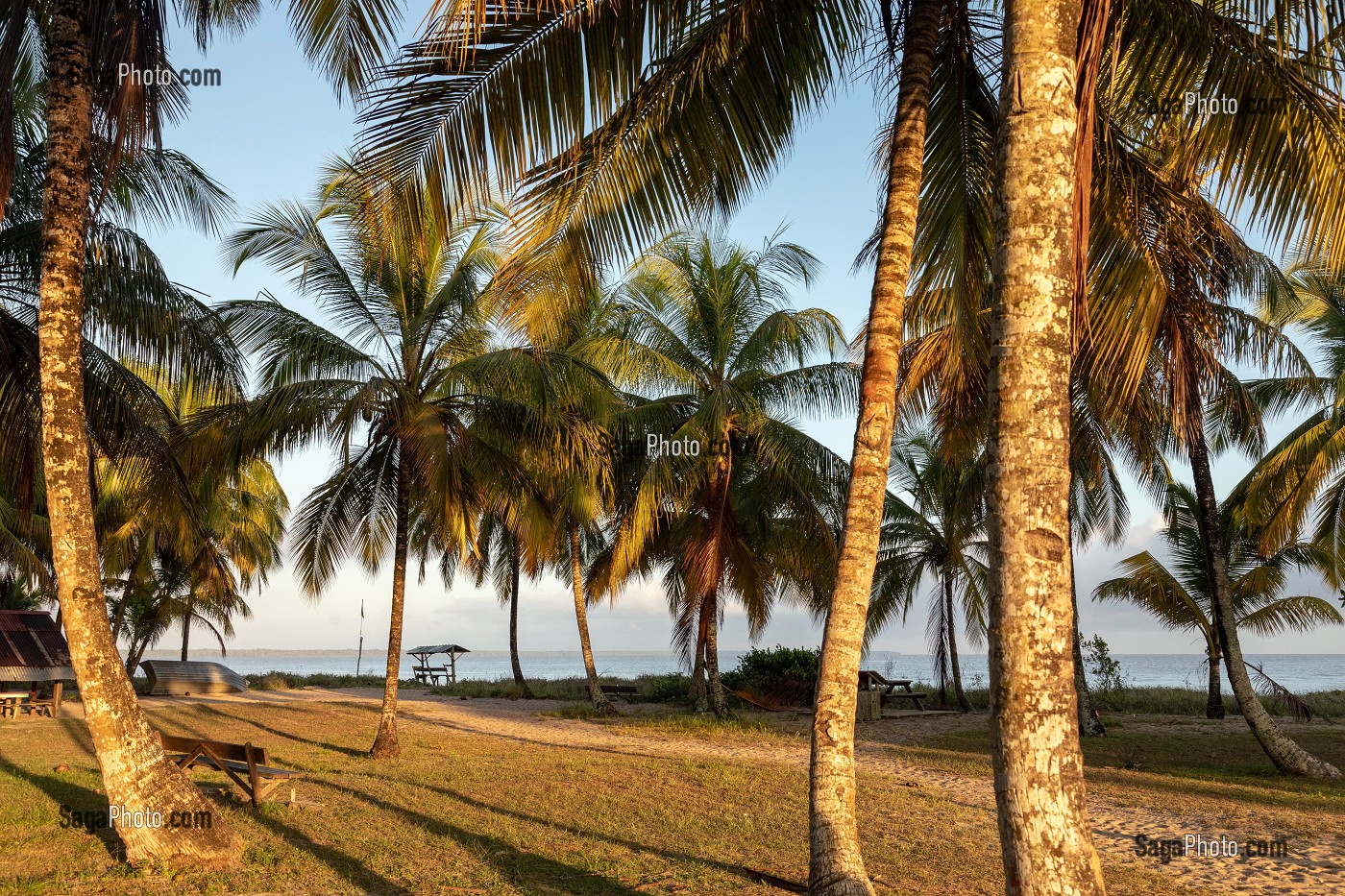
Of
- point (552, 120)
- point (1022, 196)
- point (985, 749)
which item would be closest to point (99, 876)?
point (552, 120)

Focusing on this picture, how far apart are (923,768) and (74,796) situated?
32.1 ft

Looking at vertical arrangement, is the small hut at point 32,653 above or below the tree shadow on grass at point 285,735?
above

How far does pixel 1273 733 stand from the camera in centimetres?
1173

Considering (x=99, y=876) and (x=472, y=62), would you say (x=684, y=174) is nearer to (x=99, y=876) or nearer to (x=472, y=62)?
(x=472, y=62)

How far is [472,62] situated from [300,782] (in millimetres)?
8148

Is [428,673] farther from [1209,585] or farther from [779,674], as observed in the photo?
[1209,585]

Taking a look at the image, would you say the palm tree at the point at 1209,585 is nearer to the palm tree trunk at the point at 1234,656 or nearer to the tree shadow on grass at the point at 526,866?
the palm tree trunk at the point at 1234,656

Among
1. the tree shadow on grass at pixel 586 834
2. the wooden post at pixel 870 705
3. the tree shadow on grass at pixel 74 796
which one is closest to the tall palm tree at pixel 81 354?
the tree shadow on grass at pixel 74 796

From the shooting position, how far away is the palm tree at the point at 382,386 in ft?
42.0

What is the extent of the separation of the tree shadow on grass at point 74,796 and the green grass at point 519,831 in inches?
1.3

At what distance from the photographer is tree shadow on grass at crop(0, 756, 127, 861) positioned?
23.4 feet

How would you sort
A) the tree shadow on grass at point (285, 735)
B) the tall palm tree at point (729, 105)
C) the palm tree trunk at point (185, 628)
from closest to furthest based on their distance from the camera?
1. the tall palm tree at point (729, 105)
2. the tree shadow on grass at point (285, 735)
3. the palm tree trunk at point (185, 628)

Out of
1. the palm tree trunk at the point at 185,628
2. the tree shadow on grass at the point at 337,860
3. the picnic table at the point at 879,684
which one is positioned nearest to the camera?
the tree shadow on grass at the point at 337,860
